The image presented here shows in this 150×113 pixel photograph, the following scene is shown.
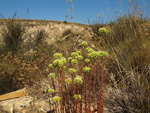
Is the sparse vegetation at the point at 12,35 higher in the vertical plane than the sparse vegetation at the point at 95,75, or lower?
higher

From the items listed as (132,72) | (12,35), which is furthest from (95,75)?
(12,35)

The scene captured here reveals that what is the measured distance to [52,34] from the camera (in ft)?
44.7

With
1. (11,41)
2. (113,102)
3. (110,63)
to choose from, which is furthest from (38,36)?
(113,102)

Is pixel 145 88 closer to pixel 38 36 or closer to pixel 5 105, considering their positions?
pixel 5 105

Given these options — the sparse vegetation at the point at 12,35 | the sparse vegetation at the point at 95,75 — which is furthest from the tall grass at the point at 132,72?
the sparse vegetation at the point at 12,35

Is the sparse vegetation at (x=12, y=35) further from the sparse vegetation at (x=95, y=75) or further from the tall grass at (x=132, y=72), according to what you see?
the tall grass at (x=132, y=72)

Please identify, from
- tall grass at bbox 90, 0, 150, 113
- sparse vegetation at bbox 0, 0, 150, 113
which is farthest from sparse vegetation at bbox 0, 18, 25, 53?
tall grass at bbox 90, 0, 150, 113

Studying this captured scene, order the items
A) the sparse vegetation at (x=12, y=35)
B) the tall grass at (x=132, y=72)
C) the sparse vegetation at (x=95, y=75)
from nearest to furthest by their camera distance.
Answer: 1. the sparse vegetation at (x=95, y=75)
2. the tall grass at (x=132, y=72)
3. the sparse vegetation at (x=12, y=35)

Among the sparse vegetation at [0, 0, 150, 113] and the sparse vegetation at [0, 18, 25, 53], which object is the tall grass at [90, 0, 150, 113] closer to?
the sparse vegetation at [0, 0, 150, 113]

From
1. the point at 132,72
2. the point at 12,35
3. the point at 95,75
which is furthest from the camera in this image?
the point at 12,35

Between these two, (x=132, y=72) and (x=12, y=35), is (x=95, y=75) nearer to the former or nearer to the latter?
(x=132, y=72)

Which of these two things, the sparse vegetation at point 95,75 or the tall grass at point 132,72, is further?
the tall grass at point 132,72

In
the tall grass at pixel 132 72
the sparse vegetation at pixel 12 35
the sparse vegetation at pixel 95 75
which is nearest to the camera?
the sparse vegetation at pixel 95 75

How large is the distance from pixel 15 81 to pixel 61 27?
1165 cm
